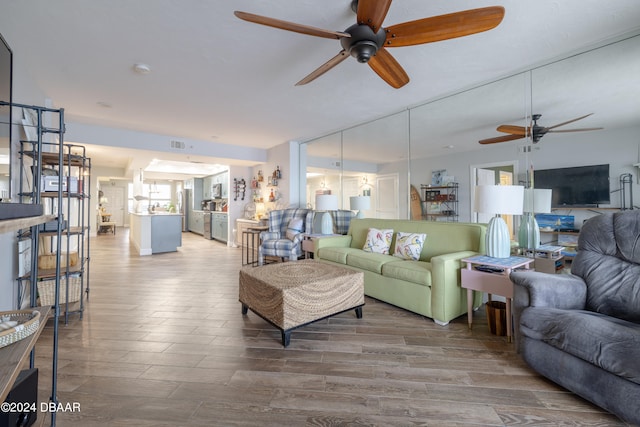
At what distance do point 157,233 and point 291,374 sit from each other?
5560mm

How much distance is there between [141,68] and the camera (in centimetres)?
279

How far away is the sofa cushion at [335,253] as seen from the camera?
11.7 ft

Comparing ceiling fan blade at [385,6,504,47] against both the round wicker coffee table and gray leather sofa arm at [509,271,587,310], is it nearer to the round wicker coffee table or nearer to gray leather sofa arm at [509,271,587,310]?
gray leather sofa arm at [509,271,587,310]

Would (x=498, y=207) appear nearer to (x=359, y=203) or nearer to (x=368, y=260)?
(x=368, y=260)

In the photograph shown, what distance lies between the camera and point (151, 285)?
3.73m

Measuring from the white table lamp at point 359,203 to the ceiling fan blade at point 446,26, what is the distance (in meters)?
2.98

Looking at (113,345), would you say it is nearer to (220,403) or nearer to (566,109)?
(220,403)

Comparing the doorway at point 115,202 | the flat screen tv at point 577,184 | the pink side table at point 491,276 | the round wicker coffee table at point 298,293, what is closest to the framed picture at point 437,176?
the flat screen tv at point 577,184

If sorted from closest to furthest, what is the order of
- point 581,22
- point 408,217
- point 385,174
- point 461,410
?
point 461,410, point 581,22, point 408,217, point 385,174

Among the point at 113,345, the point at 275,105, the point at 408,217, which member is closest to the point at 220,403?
the point at 113,345

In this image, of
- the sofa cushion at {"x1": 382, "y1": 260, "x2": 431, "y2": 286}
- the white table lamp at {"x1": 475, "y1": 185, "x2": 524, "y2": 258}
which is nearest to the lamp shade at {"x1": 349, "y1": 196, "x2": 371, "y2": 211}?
the sofa cushion at {"x1": 382, "y1": 260, "x2": 431, "y2": 286}

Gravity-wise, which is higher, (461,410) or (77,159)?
(77,159)

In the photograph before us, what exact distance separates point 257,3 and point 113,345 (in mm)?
2696

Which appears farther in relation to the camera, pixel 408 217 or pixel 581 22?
pixel 408 217
